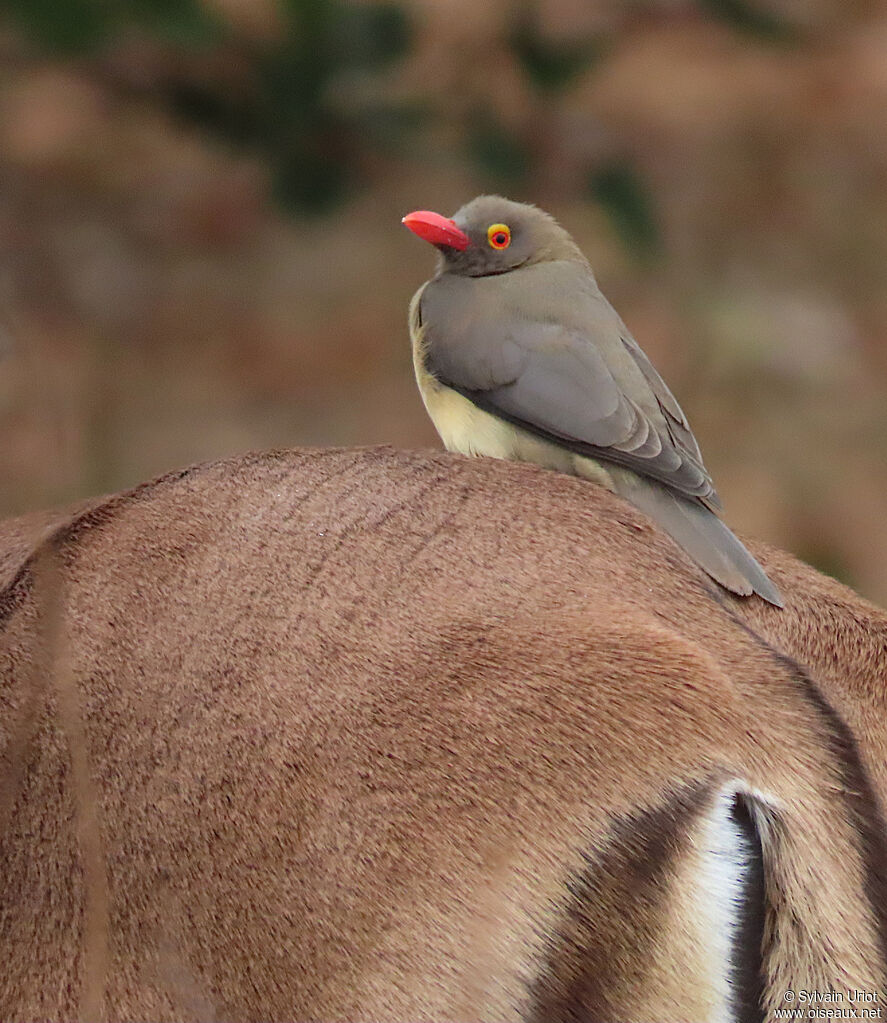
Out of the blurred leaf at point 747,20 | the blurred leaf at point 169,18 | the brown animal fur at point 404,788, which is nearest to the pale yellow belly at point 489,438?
the brown animal fur at point 404,788

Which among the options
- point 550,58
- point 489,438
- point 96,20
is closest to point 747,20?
point 550,58

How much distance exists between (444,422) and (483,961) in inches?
36.0

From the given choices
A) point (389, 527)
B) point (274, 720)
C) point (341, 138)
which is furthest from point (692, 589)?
point (341, 138)

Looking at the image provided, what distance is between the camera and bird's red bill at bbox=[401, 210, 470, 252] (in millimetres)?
2096

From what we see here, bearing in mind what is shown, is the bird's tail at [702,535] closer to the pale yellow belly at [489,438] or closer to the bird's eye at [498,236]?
the pale yellow belly at [489,438]

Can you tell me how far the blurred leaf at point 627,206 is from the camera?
408 cm

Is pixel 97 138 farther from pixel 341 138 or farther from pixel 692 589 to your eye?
pixel 692 589

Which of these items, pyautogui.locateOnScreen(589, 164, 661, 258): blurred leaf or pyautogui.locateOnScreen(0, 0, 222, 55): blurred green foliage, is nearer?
pyautogui.locateOnScreen(0, 0, 222, 55): blurred green foliage

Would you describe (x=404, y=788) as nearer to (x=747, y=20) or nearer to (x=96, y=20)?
(x=96, y=20)

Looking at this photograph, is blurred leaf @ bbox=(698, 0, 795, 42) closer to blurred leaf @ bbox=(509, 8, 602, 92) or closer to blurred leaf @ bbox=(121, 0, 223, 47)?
blurred leaf @ bbox=(509, 8, 602, 92)

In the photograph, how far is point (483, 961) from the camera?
3.78 feet

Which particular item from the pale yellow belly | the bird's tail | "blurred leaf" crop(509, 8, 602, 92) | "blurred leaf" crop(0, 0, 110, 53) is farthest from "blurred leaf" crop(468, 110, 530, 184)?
the bird's tail

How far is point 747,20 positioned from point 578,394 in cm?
252

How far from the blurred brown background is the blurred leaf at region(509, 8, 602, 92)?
12 mm
